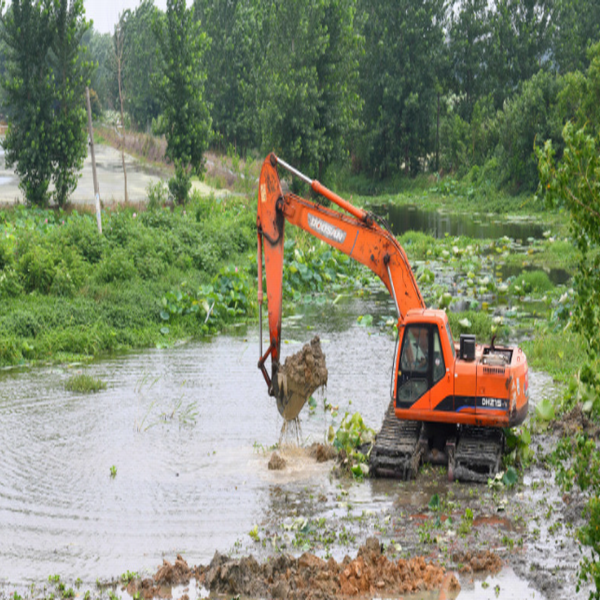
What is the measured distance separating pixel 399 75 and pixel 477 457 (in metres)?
48.9

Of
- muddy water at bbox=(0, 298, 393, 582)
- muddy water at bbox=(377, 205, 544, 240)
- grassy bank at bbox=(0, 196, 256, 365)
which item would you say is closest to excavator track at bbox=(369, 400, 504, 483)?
muddy water at bbox=(0, 298, 393, 582)

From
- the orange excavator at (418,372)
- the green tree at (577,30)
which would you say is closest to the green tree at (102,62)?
the orange excavator at (418,372)

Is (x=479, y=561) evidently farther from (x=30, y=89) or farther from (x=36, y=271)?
(x=30, y=89)

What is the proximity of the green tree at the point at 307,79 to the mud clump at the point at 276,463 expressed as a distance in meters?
32.8

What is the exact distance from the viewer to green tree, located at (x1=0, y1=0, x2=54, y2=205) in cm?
2842

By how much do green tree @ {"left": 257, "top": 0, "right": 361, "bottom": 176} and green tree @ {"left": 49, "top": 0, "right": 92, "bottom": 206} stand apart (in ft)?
49.4

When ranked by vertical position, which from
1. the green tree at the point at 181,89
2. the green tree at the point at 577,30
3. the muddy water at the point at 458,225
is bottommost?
the muddy water at the point at 458,225

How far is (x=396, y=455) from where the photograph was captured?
1125 cm

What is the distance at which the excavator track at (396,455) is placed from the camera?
11.1m

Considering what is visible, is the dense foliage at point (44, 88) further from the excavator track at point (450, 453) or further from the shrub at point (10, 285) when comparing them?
the excavator track at point (450, 453)

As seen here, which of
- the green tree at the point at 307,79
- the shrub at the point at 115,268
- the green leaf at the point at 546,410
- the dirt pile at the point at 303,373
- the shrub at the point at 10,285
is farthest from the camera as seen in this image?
the green tree at the point at 307,79

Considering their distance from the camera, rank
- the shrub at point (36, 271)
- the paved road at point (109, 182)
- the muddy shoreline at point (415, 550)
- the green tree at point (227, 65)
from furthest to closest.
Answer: the green tree at point (227, 65) → the paved road at point (109, 182) → the shrub at point (36, 271) → the muddy shoreline at point (415, 550)

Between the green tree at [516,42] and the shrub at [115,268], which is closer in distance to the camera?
the shrub at [115,268]

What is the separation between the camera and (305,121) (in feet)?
141
